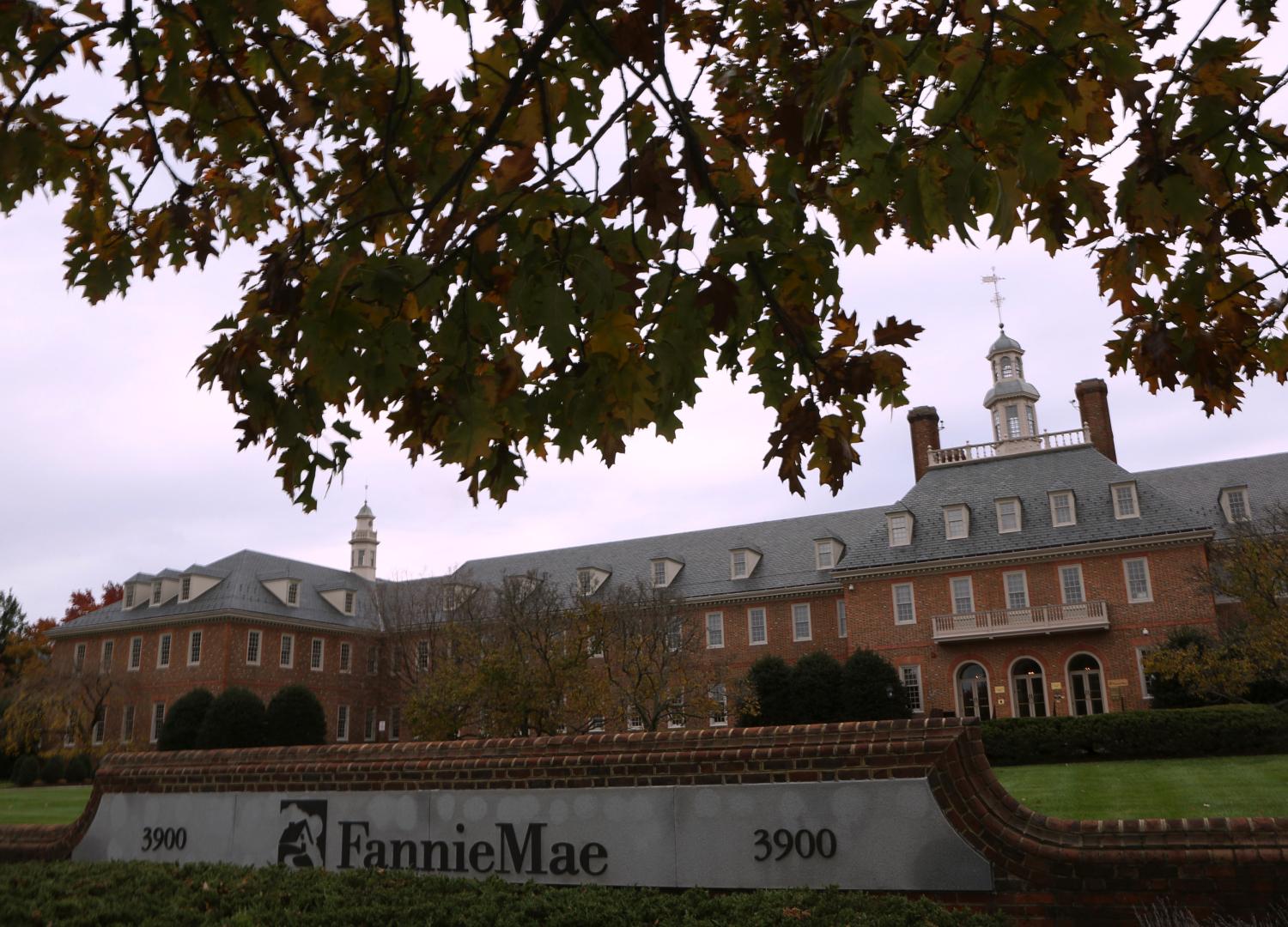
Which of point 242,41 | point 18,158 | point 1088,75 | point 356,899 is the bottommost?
point 356,899

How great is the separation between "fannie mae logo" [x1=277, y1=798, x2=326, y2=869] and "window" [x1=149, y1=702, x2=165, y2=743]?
41.9 meters

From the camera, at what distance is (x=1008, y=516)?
39.2 m

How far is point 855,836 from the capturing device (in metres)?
7.74

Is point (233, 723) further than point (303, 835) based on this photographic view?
Yes

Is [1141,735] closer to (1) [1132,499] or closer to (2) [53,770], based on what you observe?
(1) [1132,499]

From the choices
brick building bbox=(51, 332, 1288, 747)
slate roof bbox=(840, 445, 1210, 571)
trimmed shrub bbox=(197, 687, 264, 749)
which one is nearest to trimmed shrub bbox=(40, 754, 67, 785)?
trimmed shrub bbox=(197, 687, 264, 749)

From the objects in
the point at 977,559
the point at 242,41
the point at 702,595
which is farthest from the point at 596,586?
the point at 242,41

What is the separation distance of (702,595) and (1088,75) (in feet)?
140

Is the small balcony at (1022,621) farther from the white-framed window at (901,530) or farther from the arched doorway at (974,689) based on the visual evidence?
the white-framed window at (901,530)

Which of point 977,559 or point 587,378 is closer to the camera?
point 587,378

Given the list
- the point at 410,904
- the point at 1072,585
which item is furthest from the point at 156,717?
the point at 410,904

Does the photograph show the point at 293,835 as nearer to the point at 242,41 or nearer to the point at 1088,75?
the point at 242,41

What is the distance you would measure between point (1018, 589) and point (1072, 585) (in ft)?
6.12

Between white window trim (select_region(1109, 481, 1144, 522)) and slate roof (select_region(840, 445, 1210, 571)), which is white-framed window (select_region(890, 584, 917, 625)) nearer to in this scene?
slate roof (select_region(840, 445, 1210, 571))
